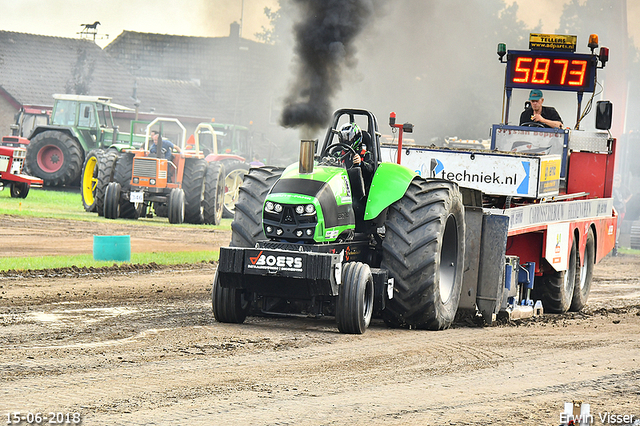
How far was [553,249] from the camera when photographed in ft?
37.2

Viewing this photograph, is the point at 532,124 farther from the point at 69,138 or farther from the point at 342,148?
the point at 69,138

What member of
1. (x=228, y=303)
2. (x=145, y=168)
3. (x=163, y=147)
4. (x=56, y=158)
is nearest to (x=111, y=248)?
(x=228, y=303)

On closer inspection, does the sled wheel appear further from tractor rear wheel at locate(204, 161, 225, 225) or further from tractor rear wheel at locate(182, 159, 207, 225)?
tractor rear wheel at locate(204, 161, 225, 225)

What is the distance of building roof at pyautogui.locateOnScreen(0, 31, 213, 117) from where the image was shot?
51.1 meters

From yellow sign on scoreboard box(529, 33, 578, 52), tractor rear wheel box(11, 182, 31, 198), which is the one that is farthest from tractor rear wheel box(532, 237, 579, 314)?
tractor rear wheel box(11, 182, 31, 198)

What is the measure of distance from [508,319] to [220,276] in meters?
3.56

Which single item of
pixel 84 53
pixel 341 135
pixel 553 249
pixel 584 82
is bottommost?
pixel 553 249

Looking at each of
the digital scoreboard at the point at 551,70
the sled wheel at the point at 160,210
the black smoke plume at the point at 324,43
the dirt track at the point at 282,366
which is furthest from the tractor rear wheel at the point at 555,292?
the sled wheel at the point at 160,210

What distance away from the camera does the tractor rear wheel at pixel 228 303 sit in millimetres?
8445

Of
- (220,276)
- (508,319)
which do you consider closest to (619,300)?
(508,319)

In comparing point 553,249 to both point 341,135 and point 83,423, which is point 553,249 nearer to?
point 341,135

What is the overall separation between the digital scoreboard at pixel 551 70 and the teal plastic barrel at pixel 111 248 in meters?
6.37

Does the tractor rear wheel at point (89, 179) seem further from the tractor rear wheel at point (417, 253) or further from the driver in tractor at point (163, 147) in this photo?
the tractor rear wheel at point (417, 253)

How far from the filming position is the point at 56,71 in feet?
171
